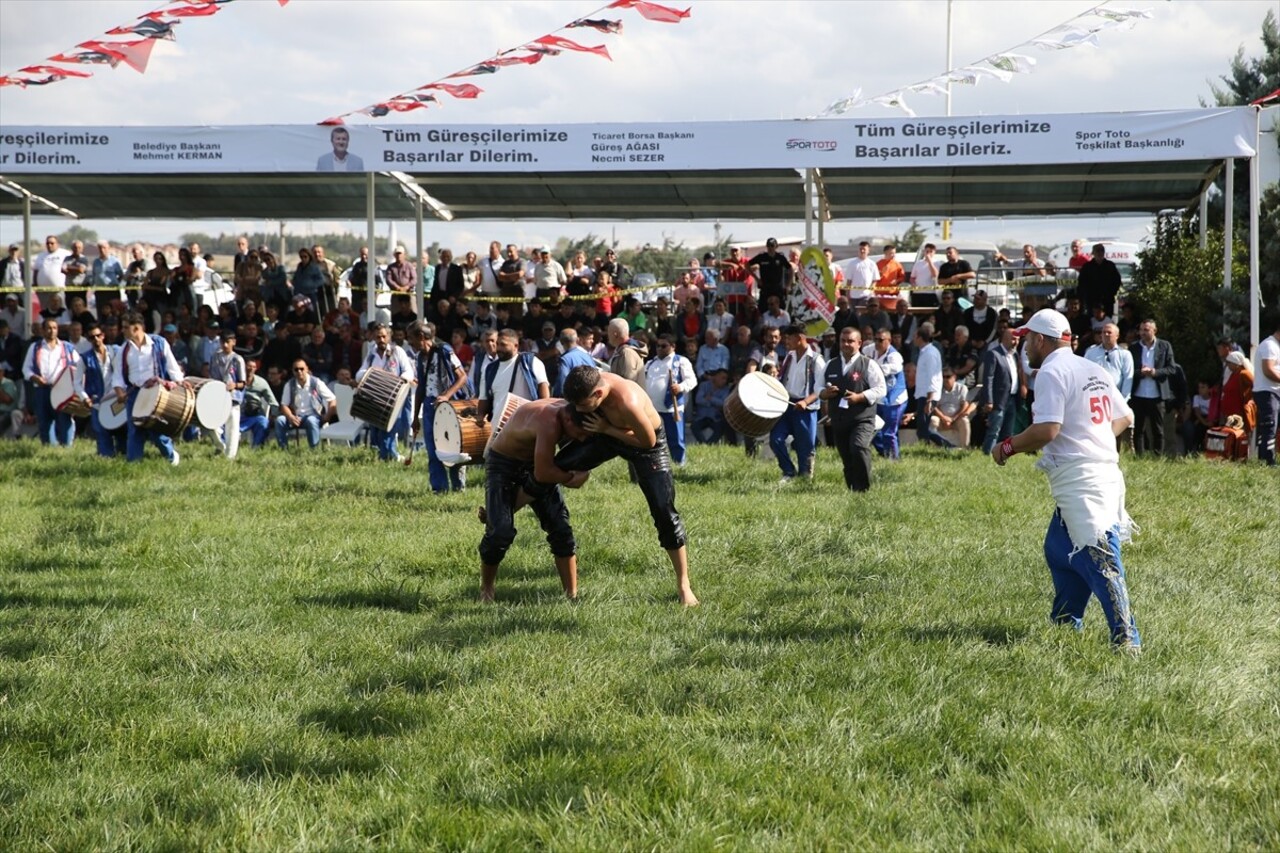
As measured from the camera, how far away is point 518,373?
13.9 meters

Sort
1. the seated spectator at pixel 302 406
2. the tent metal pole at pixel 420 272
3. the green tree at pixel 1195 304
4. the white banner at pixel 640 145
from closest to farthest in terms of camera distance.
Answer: the white banner at pixel 640 145 → the green tree at pixel 1195 304 → the seated spectator at pixel 302 406 → the tent metal pole at pixel 420 272

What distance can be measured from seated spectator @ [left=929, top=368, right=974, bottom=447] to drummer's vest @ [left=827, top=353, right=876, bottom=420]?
475cm

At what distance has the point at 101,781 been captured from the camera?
5.48m

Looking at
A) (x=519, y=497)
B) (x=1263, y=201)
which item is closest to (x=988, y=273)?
(x=1263, y=201)

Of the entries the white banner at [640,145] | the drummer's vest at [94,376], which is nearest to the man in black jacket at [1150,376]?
the white banner at [640,145]

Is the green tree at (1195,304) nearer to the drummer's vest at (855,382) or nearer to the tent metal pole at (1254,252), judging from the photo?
the tent metal pole at (1254,252)

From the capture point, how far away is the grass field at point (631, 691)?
505 centimetres

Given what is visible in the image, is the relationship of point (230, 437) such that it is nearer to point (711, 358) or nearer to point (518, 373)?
point (518, 373)

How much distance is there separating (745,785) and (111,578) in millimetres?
6087

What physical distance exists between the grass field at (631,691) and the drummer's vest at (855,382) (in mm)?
2255

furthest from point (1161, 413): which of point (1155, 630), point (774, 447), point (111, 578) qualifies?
point (111, 578)

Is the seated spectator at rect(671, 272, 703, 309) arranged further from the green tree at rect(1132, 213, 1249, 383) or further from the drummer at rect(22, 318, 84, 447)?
the drummer at rect(22, 318, 84, 447)

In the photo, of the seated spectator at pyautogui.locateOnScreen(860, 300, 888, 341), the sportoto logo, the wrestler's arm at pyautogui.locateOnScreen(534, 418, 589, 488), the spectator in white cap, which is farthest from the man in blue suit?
the wrestler's arm at pyautogui.locateOnScreen(534, 418, 589, 488)

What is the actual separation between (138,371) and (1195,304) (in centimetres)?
1416
